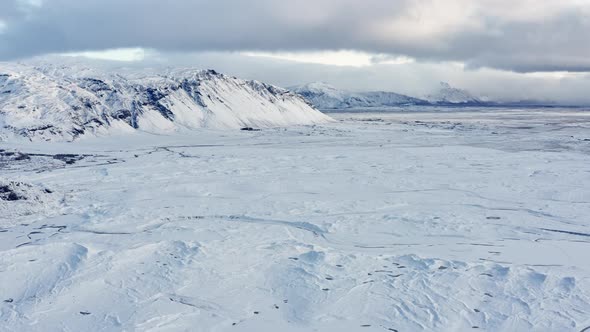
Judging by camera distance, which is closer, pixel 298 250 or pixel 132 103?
pixel 298 250

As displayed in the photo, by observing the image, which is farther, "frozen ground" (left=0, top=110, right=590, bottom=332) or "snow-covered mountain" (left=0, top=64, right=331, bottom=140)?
"snow-covered mountain" (left=0, top=64, right=331, bottom=140)

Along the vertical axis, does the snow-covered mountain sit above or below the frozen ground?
above

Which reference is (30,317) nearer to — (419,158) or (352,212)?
(352,212)

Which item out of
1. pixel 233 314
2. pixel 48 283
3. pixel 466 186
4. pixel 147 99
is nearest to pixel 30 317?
pixel 48 283

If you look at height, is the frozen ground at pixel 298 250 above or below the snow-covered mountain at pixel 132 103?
below

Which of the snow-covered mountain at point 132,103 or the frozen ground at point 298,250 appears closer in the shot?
the frozen ground at point 298,250
